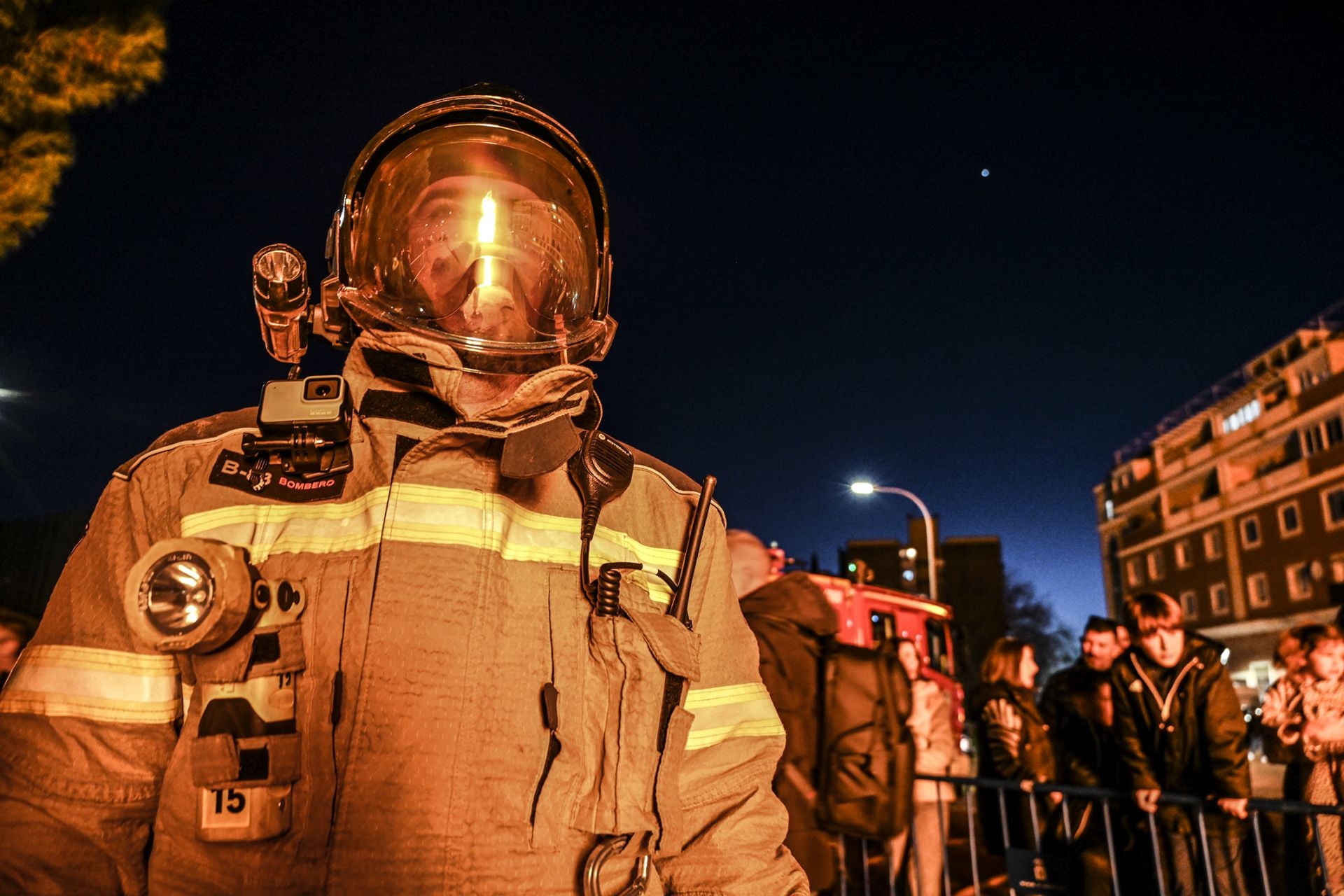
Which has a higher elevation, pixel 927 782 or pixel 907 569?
pixel 907 569

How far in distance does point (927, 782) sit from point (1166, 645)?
6.16ft

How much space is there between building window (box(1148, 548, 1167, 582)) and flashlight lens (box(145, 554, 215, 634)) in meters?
59.3

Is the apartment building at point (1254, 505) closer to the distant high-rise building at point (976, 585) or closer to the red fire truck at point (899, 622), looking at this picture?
the distant high-rise building at point (976, 585)

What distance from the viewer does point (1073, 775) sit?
5625mm

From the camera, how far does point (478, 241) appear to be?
Answer: 2.16m

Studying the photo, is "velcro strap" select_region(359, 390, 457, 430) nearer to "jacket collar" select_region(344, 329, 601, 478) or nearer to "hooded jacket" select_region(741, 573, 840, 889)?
"jacket collar" select_region(344, 329, 601, 478)

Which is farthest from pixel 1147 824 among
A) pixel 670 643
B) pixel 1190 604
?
pixel 1190 604

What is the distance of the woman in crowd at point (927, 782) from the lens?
565 centimetres

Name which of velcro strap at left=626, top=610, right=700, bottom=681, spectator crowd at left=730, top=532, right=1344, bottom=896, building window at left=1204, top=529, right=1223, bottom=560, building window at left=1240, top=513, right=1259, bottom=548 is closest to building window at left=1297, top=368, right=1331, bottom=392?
building window at left=1240, top=513, right=1259, bottom=548

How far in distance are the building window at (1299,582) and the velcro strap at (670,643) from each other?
47626mm

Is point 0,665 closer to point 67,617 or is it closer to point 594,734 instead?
point 67,617

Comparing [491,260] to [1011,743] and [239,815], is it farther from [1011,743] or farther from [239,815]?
[1011,743]

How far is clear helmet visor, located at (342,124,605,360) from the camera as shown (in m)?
2.07

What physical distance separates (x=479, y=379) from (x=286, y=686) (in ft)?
2.57
